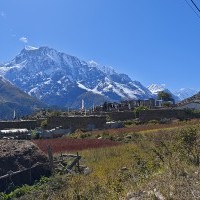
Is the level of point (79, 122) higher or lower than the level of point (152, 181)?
higher

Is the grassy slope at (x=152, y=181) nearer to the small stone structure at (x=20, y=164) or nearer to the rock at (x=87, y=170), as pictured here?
the rock at (x=87, y=170)

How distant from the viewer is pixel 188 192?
34.5 ft

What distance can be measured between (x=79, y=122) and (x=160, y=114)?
42.4 ft

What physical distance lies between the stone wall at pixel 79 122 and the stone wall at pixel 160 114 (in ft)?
24.8

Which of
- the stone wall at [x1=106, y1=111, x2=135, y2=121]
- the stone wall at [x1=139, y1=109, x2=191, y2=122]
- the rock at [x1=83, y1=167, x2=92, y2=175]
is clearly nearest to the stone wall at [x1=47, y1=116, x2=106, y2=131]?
the stone wall at [x1=139, y1=109, x2=191, y2=122]

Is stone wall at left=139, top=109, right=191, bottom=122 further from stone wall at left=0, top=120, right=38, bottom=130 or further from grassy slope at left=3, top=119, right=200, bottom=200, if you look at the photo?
grassy slope at left=3, top=119, right=200, bottom=200

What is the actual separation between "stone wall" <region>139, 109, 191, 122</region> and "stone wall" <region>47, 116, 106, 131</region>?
7.55 m

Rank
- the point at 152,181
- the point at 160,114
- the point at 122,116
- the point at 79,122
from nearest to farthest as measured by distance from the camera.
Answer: the point at 152,181 → the point at 79,122 → the point at 160,114 → the point at 122,116

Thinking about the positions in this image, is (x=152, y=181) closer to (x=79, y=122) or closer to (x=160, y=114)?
(x=79, y=122)

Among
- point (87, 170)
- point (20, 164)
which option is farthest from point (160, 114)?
point (87, 170)

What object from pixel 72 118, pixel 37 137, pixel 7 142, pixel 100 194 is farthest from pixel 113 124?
pixel 100 194

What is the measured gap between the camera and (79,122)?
218ft

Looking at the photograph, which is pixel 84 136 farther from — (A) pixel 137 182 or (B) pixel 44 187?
(A) pixel 137 182

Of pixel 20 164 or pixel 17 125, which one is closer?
pixel 20 164
